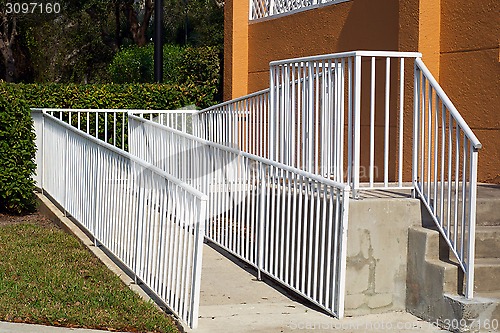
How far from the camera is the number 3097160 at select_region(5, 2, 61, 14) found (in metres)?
28.9

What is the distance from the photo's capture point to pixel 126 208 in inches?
324

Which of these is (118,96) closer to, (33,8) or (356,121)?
(356,121)

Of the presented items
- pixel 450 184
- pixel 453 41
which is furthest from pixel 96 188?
pixel 453 41

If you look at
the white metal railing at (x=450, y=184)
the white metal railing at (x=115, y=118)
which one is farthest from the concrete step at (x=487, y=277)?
the white metal railing at (x=115, y=118)

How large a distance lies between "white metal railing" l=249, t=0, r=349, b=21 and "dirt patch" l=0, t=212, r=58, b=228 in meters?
4.72

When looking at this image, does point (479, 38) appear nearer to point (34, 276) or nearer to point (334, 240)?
point (334, 240)

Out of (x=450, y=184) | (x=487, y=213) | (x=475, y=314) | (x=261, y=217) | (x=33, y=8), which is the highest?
(x=33, y=8)

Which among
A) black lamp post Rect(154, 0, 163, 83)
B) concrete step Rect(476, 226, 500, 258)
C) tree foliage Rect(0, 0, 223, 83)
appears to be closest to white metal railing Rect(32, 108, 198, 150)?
black lamp post Rect(154, 0, 163, 83)

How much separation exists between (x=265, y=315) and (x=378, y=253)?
1092mm

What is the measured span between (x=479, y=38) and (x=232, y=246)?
11.1 ft

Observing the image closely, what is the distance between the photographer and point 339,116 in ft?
24.8

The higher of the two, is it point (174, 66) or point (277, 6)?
point (277, 6)

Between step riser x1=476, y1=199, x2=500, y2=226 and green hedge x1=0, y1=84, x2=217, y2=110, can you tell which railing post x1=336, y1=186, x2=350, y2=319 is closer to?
step riser x1=476, y1=199, x2=500, y2=226

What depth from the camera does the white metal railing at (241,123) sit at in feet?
36.2
